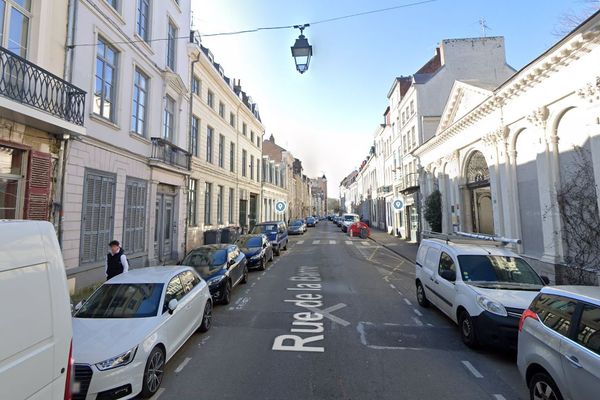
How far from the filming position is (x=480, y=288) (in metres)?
5.80

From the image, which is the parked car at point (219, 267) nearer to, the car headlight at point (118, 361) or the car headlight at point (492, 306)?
the car headlight at point (118, 361)

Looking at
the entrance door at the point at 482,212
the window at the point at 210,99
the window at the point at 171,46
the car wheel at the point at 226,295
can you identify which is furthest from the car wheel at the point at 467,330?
the window at the point at 210,99

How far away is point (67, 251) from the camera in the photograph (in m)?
8.76

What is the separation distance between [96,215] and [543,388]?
37.3ft

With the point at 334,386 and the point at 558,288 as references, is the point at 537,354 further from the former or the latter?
the point at 334,386

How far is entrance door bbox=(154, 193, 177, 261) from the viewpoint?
1433cm

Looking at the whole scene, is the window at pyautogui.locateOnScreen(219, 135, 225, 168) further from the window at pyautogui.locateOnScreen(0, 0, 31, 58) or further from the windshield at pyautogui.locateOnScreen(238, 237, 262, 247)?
the window at pyautogui.locateOnScreen(0, 0, 31, 58)

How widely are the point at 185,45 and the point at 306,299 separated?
47.9ft

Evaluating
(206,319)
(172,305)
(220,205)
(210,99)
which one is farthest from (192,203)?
(172,305)

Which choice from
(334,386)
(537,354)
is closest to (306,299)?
(334,386)

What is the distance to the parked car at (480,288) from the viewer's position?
203 inches

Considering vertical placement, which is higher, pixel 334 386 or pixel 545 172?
pixel 545 172

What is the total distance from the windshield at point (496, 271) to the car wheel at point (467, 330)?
69 centimetres

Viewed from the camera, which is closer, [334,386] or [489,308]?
[334,386]
